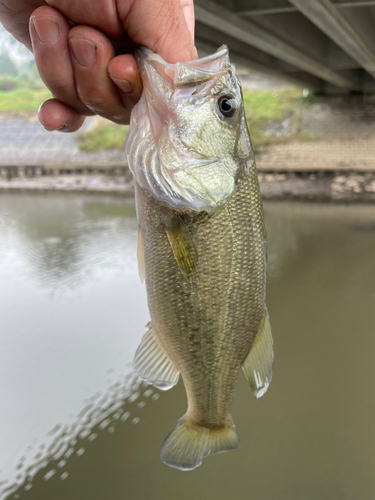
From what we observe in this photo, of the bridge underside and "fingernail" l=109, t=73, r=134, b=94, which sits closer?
"fingernail" l=109, t=73, r=134, b=94

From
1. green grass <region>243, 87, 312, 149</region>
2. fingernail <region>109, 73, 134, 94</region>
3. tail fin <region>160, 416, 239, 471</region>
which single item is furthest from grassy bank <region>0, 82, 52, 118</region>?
tail fin <region>160, 416, 239, 471</region>

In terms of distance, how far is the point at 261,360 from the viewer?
4.49 ft

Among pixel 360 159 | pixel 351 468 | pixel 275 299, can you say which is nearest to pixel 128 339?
pixel 275 299

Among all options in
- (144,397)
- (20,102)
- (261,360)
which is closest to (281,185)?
(144,397)

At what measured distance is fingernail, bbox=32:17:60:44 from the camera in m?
1.09

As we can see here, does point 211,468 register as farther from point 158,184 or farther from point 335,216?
point 335,216

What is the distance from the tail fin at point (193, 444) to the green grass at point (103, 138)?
13132 mm

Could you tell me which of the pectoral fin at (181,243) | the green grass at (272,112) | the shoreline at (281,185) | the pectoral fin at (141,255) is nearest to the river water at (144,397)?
the pectoral fin at (141,255)

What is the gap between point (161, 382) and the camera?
1402 mm

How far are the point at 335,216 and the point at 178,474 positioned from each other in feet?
26.0

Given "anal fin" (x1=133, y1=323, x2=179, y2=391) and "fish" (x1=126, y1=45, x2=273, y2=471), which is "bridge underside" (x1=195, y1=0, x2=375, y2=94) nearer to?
"fish" (x1=126, y1=45, x2=273, y2=471)

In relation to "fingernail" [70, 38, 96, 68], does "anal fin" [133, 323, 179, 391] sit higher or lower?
lower

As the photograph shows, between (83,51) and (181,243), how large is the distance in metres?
0.66

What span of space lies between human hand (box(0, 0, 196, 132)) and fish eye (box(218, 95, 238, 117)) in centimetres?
18
